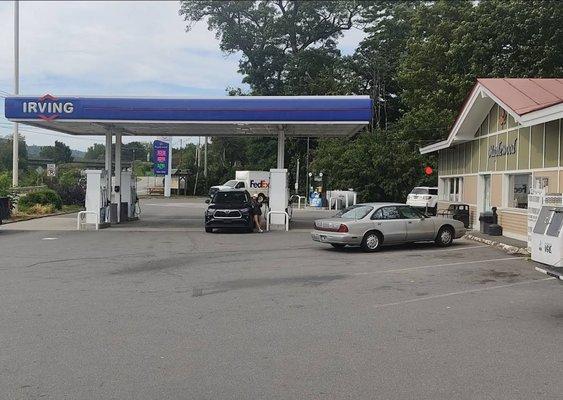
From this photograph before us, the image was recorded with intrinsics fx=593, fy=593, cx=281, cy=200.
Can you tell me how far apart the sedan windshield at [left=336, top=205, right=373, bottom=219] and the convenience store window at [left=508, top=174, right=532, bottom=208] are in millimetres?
5363

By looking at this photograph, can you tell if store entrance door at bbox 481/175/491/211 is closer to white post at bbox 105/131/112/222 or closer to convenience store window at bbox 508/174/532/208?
convenience store window at bbox 508/174/532/208

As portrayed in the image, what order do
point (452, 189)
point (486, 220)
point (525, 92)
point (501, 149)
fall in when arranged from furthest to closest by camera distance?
point (452, 189) < point (486, 220) < point (501, 149) < point (525, 92)

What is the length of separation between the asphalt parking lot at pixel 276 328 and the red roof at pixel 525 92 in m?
5.56

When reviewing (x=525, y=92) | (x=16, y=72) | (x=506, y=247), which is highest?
(x=16, y=72)

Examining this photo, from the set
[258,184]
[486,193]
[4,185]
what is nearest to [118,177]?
[4,185]

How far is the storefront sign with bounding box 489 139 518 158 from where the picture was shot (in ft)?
63.8

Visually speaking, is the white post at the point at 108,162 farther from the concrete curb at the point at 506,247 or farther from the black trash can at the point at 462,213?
the concrete curb at the point at 506,247

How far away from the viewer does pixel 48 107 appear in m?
22.5

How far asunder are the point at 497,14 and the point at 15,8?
90.8 ft

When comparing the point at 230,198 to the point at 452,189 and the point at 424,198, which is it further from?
the point at 424,198

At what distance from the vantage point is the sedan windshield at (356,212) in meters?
16.5

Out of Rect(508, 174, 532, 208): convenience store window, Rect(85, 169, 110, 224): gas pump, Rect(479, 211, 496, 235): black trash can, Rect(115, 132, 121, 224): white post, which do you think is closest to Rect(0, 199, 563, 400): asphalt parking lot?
Rect(508, 174, 532, 208): convenience store window

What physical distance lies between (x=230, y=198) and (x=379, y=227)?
8322 mm

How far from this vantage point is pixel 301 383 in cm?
538
